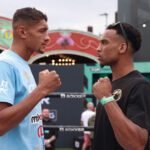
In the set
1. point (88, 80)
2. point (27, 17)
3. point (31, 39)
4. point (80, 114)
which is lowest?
point (80, 114)

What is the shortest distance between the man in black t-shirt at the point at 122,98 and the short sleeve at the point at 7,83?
54cm

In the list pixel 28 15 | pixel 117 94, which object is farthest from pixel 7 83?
pixel 117 94

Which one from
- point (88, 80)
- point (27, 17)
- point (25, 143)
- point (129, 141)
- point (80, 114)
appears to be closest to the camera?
point (129, 141)

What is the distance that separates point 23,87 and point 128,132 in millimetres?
708

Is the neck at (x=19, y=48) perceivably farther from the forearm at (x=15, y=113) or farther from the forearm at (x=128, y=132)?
the forearm at (x=128, y=132)

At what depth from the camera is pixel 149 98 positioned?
163cm

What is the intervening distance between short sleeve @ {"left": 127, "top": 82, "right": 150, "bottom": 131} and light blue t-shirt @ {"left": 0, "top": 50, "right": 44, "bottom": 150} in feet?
2.05

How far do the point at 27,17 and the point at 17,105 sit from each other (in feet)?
2.09

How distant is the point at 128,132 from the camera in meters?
1.56

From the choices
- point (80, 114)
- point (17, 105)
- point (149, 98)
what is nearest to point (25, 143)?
point (17, 105)

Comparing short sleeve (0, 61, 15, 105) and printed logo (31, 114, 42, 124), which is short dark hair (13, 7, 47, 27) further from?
printed logo (31, 114, 42, 124)

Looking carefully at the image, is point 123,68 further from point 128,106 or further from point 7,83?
point 7,83

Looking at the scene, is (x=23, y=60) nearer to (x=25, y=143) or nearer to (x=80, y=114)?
(x=25, y=143)

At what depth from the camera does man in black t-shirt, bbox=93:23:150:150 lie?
5.21 ft
